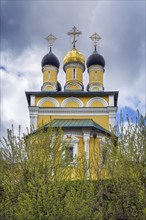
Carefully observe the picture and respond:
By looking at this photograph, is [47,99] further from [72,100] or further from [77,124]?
[77,124]

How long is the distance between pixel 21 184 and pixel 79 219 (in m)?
2.38

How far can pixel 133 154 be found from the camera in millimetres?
11094

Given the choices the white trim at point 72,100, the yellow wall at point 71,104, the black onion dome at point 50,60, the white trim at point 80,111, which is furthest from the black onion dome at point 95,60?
the white trim at point 80,111

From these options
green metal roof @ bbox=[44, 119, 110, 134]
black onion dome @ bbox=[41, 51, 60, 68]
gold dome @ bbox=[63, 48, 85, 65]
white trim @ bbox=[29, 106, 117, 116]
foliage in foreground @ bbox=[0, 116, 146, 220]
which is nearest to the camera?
foliage in foreground @ bbox=[0, 116, 146, 220]

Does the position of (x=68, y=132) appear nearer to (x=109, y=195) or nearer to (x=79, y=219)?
(x=109, y=195)

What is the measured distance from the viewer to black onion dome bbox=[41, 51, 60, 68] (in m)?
23.9

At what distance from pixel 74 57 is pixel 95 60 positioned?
1470mm

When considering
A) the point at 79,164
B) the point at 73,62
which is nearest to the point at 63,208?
the point at 79,164

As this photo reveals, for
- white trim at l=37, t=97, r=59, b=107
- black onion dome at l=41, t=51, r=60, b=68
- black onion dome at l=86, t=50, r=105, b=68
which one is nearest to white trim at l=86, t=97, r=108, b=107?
white trim at l=37, t=97, r=59, b=107

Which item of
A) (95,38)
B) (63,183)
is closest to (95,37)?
(95,38)

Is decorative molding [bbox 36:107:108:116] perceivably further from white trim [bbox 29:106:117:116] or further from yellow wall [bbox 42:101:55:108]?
yellow wall [bbox 42:101:55:108]

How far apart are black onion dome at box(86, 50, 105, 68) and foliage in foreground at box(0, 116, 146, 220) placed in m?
12.0

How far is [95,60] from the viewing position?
23.8 m

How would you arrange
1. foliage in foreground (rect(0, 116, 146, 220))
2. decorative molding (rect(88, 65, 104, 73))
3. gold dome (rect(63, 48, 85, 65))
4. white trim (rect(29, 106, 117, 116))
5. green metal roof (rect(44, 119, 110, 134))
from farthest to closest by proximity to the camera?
gold dome (rect(63, 48, 85, 65)) < decorative molding (rect(88, 65, 104, 73)) < white trim (rect(29, 106, 117, 116)) < green metal roof (rect(44, 119, 110, 134)) < foliage in foreground (rect(0, 116, 146, 220))
